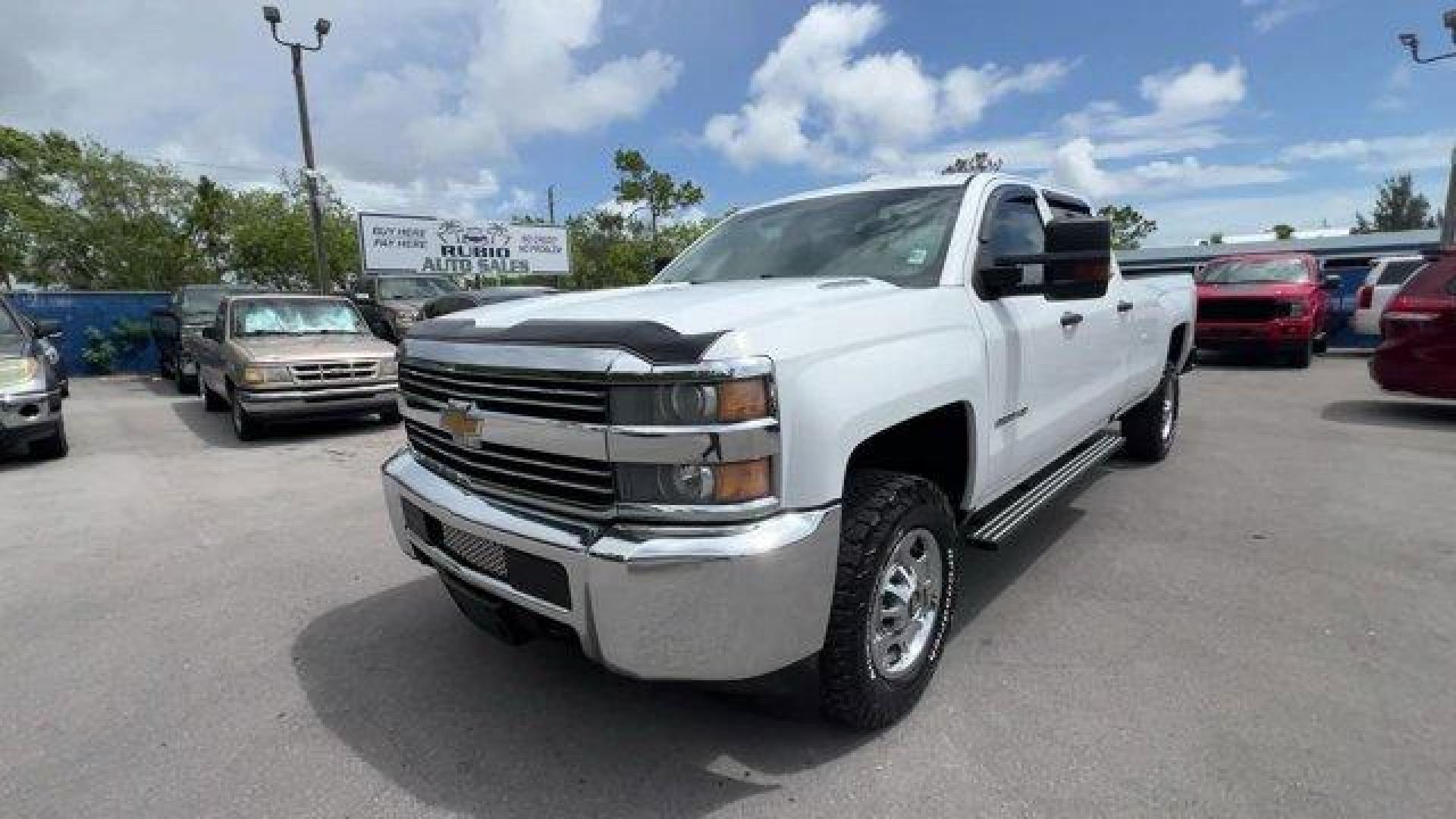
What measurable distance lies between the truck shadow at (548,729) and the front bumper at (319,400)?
18.7ft

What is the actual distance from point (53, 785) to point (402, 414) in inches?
62.8

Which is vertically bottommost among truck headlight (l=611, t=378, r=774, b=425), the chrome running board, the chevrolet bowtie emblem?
the chrome running board

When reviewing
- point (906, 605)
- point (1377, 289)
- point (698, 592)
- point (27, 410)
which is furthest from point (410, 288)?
point (1377, 289)

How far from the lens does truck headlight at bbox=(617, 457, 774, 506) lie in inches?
82.2

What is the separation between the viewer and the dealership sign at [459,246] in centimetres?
2200

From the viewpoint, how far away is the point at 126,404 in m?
12.0

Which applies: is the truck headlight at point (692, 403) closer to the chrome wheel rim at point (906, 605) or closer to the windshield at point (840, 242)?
the chrome wheel rim at point (906, 605)

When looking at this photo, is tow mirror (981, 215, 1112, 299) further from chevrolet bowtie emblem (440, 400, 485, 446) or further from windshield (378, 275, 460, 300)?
windshield (378, 275, 460, 300)

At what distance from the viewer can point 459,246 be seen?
24.1m

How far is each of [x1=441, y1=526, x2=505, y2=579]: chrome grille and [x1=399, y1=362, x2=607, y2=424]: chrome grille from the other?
0.41 metres

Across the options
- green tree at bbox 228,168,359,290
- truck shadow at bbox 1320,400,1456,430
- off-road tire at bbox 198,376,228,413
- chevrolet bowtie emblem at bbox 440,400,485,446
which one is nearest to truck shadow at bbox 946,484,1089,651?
chevrolet bowtie emblem at bbox 440,400,485,446

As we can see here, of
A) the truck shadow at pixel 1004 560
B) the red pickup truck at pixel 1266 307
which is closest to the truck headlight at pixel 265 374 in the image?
the truck shadow at pixel 1004 560

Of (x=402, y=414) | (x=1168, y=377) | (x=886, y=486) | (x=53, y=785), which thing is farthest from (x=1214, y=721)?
(x=1168, y=377)

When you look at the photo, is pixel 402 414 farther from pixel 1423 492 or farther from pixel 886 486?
pixel 1423 492
